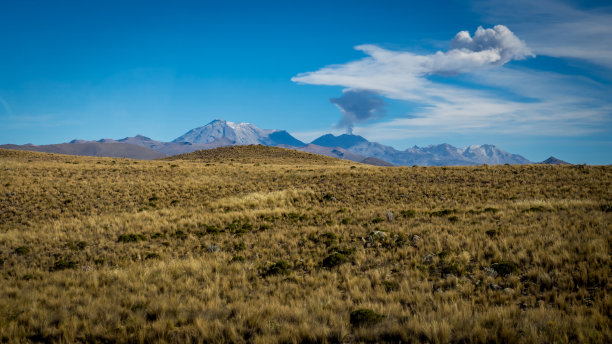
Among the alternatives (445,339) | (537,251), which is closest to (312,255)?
(445,339)

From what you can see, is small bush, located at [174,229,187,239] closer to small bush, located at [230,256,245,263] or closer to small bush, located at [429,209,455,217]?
small bush, located at [230,256,245,263]

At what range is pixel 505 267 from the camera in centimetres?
857

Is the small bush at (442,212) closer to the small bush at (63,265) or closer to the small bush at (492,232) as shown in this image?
the small bush at (492,232)

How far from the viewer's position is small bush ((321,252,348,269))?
34.4ft

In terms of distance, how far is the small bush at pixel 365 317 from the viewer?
240 inches

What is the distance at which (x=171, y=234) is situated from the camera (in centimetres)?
1562

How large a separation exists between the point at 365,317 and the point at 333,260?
440 centimetres

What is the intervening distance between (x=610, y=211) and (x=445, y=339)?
1552 centimetres

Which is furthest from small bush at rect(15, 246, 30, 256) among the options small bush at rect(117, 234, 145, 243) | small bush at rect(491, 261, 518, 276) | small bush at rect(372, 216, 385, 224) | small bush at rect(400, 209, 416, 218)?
small bush at rect(400, 209, 416, 218)

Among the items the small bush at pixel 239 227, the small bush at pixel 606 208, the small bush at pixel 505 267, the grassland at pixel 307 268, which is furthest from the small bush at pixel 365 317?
the small bush at pixel 606 208

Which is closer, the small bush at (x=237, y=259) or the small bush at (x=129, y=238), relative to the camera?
the small bush at (x=237, y=259)

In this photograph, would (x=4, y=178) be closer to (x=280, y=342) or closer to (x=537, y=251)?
(x=280, y=342)

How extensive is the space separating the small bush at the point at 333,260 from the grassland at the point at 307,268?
0.05 meters

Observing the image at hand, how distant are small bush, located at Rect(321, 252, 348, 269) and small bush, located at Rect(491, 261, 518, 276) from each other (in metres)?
4.81
